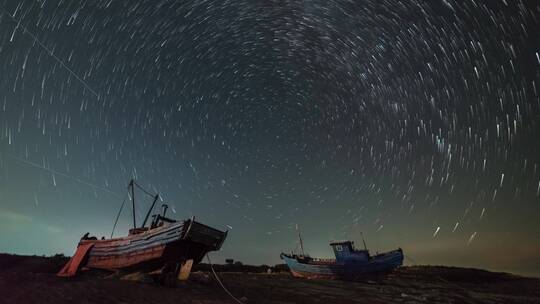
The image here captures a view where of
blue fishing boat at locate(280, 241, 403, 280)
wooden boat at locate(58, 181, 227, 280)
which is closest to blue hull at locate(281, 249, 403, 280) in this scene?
blue fishing boat at locate(280, 241, 403, 280)

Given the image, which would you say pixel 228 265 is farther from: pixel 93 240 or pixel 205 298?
pixel 205 298

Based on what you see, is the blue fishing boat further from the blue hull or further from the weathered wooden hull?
the weathered wooden hull

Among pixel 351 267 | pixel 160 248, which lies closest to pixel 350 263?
pixel 351 267

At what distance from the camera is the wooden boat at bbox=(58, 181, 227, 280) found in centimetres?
1816

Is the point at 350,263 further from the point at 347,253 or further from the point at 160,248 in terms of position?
the point at 160,248

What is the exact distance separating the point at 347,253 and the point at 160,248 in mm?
28031

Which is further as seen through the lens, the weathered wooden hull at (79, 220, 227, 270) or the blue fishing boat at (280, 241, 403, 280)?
the blue fishing boat at (280, 241, 403, 280)

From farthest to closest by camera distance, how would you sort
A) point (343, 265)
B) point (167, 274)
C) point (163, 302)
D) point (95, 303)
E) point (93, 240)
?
1. point (343, 265)
2. point (93, 240)
3. point (167, 274)
4. point (163, 302)
5. point (95, 303)

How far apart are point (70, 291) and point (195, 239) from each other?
6.69 m

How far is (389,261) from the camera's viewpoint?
130 ft

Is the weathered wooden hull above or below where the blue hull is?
below

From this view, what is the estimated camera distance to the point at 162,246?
1825 cm

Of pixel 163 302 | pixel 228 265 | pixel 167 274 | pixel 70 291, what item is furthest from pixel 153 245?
pixel 228 265

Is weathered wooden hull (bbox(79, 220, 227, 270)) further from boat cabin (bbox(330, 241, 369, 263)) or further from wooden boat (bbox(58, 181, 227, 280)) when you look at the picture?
boat cabin (bbox(330, 241, 369, 263))
